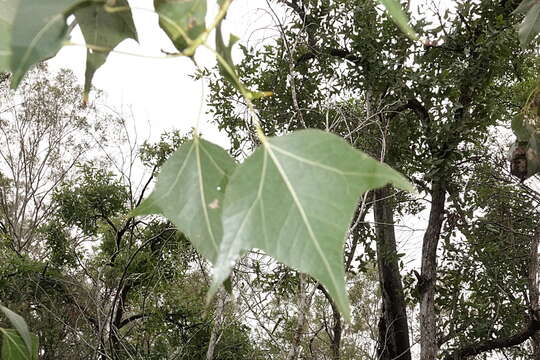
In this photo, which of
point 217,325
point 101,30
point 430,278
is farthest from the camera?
point 430,278

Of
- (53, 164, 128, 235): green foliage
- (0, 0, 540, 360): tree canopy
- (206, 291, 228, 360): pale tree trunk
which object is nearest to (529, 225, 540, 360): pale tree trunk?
(0, 0, 540, 360): tree canopy

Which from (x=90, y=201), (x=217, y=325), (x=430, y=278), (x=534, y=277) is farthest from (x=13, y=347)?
(x=90, y=201)

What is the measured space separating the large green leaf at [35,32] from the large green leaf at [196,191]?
76mm

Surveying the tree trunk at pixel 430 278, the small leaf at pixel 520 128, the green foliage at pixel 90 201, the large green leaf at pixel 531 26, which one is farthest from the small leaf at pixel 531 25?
the green foliage at pixel 90 201

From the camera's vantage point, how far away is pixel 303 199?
228 mm

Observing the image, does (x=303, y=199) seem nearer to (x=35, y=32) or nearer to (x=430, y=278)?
(x=35, y=32)

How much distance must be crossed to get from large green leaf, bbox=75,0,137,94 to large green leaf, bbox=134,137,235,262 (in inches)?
3.8

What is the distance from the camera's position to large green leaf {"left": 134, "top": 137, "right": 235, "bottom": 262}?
0.90ft

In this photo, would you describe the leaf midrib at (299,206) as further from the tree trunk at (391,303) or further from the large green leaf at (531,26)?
the tree trunk at (391,303)

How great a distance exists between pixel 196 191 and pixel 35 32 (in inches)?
4.1

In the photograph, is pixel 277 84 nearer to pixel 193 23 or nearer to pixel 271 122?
pixel 271 122

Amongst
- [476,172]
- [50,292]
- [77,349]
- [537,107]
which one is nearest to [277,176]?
[537,107]

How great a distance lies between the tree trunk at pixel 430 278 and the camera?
2578 mm

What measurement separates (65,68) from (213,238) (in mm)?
7346
